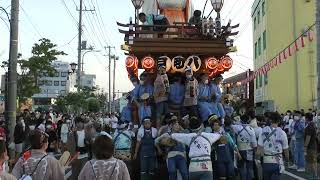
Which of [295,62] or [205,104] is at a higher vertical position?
[295,62]

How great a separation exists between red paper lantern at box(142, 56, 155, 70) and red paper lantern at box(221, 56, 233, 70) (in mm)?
1804

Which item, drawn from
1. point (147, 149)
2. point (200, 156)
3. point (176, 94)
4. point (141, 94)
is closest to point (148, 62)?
point (141, 94)

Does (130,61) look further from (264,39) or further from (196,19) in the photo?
(264,39)

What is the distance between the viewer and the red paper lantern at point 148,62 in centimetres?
1211

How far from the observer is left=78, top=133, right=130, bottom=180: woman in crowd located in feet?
16.6

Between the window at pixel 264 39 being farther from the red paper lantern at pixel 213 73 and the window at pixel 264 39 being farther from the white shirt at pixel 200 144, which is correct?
the white shirt at pixel 200 144

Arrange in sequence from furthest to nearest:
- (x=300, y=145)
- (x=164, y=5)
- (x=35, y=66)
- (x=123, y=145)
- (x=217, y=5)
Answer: (x=35, y=66) → (x=300, y=145) → (x=164, y=5) → (x=217, y=5) → (x=123, y=145)

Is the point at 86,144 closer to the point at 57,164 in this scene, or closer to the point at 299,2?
the point at 57,164

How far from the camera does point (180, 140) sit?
8.80m

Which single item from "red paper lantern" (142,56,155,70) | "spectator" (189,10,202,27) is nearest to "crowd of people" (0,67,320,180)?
"red paper lantern" (142,56,155,70)

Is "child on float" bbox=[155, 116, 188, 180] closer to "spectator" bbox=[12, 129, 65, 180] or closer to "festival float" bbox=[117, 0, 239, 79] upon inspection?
"festival float" bbox=[117, 0, 239, 79]

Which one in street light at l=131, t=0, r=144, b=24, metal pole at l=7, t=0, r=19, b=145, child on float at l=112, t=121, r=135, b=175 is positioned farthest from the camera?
street light at l=131, t=0, r=144, b=24

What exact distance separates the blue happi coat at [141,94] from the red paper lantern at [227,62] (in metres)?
1.94

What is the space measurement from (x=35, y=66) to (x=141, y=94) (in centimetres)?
1544
